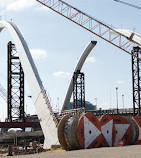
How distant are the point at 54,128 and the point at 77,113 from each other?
30.1 feet

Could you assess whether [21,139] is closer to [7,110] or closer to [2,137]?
[2,137]

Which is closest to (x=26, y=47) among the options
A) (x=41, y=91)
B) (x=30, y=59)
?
(x=30, y=59)

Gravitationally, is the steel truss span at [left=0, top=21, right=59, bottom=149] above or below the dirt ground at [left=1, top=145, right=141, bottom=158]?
above

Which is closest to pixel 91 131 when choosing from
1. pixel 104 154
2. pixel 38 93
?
pixel 104 154

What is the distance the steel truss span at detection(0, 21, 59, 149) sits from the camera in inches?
1774

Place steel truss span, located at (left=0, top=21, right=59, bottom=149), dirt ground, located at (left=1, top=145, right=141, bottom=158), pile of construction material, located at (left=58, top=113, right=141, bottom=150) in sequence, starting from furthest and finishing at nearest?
steel truss span, located at (left=0, top=21, right=59, bottom=149)
pile of construction material, located at (left=58, top=113, right=141, bottom=150)
dirt ground, located at (left=1, top=145, right=141, bottom=158)

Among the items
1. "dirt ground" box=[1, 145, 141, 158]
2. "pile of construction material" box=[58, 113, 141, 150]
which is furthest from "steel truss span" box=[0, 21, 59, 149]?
"dirt ground" box=[1, 145, 141, 158]

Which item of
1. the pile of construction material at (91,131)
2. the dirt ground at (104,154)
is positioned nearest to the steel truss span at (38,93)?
the pile of construction material at (91,131)

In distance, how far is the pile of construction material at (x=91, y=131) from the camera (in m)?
33.6

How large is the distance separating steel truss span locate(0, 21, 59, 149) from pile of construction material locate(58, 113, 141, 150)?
28.7 feet

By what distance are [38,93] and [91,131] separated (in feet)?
62.4

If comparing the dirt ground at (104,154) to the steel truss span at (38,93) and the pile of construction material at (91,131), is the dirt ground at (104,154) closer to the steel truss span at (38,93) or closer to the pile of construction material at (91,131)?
the pile of construction material at (91,131)

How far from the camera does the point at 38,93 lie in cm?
5181

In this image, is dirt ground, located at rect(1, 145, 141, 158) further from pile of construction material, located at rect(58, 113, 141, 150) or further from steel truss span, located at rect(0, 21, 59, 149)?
steel truss span, located at rect(0, 21, 59, 149)
